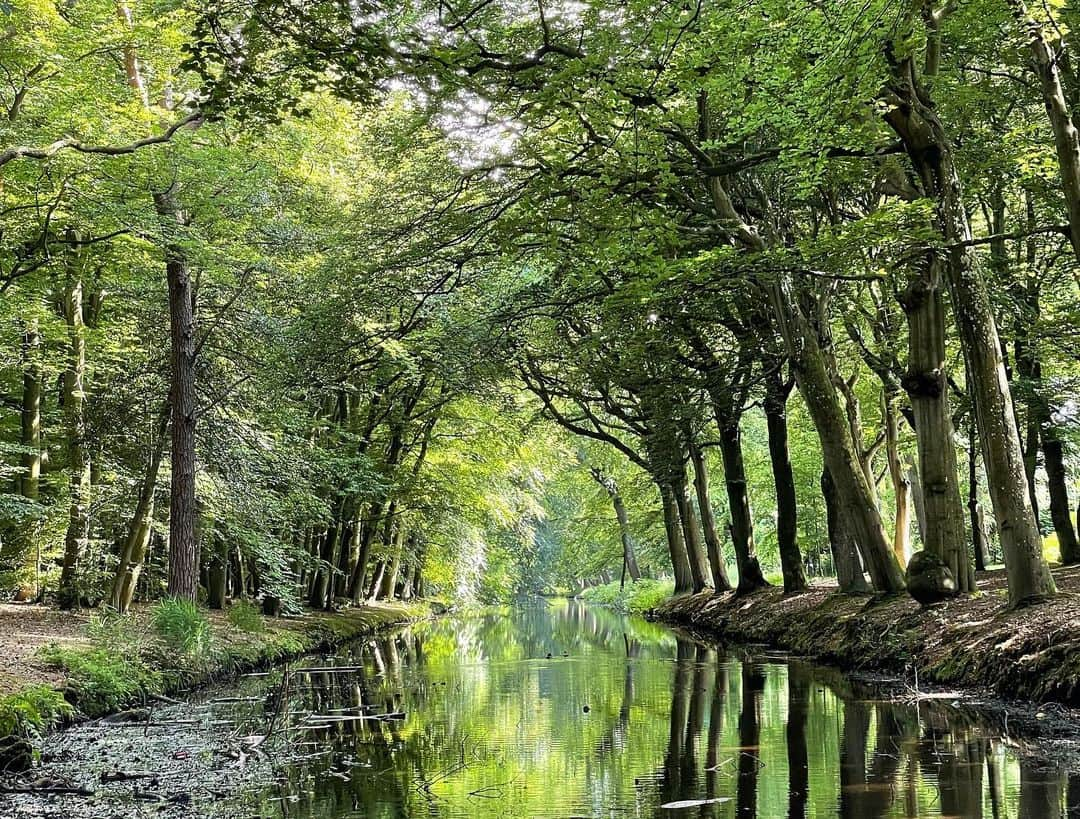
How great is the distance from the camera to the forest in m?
8.59

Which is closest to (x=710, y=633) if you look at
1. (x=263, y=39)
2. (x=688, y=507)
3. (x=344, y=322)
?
(x=688, y=507)

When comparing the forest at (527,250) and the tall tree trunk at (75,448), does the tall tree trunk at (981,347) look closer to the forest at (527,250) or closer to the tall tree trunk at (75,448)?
the forest at (527,250)

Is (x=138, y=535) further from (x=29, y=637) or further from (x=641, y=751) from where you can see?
(x=641, y=751)

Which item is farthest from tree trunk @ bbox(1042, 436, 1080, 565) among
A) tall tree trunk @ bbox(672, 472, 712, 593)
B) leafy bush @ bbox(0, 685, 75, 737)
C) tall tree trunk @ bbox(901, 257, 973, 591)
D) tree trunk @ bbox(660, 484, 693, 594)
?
leafy bush @ bbox(0, 685, 75, 737)

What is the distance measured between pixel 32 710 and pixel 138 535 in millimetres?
8210

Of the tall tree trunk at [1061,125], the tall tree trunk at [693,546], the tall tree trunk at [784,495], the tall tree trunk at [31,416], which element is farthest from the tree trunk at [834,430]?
the tall tree trunk at [31,416]

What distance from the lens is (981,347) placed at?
10125mm

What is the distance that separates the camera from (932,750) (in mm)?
6727

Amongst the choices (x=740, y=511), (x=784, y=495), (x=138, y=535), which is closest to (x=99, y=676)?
(x=138, y=535)

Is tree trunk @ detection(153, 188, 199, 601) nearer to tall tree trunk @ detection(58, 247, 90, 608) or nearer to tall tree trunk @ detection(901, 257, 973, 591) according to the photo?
tall tree trunk @ detection(58, 247, 90, 608)

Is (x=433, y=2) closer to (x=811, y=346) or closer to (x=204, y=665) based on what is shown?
(x=811, y=346)

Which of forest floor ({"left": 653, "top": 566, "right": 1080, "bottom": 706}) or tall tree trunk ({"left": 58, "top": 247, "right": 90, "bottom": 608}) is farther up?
tall tree trunk ({"left": 58, "top": 247, "right": 90, "bottom": 608})

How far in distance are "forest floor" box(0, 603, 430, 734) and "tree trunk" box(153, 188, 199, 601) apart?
1.16 m

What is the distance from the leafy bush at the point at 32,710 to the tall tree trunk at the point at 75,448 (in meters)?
7.64
